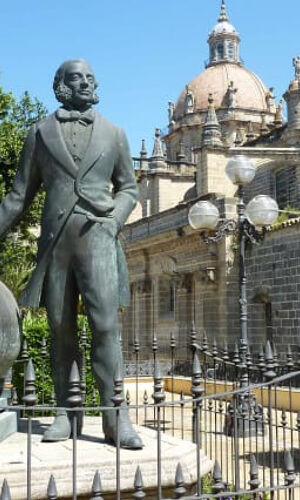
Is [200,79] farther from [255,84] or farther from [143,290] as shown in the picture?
[143,290]

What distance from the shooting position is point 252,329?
65.3 feet

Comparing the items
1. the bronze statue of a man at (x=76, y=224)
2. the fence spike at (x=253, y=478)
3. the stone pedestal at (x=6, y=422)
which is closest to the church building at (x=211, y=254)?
the stone pedestal at (x=6, y=422)

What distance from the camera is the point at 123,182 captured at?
4.44m

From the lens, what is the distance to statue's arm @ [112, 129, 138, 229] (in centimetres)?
432

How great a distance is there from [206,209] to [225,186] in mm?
14867

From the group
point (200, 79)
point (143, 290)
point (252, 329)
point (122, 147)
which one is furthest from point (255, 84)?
point (122, 147)

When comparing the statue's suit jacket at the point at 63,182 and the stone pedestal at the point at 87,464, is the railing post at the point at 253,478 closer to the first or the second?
the stone pedestal at the point at 87,464

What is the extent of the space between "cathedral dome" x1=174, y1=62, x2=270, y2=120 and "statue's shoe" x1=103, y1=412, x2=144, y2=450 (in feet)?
142

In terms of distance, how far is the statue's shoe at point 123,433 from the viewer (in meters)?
3.91

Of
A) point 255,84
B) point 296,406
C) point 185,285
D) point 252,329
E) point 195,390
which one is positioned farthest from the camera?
point 255,84

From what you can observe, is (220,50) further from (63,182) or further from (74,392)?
(74,392)

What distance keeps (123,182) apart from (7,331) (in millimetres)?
1207

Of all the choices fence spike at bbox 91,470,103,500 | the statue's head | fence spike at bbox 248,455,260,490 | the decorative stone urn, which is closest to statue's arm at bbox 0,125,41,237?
the statue's head

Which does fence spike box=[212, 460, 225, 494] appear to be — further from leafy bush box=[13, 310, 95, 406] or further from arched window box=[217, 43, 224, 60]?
arched window box=[217, 43, 224, 60]
